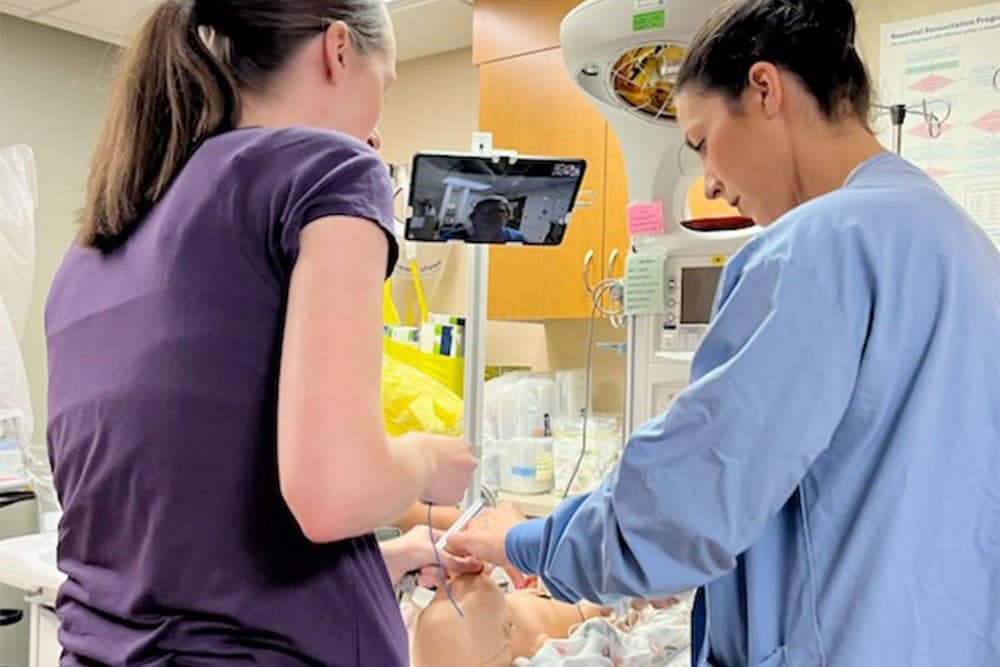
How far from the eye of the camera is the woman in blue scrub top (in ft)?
2.79

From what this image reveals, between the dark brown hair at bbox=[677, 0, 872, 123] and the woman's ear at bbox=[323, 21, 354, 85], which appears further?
the dark brown hair at bbox=[677, 0, 872, 123]

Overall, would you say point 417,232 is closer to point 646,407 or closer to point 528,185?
point 528,185

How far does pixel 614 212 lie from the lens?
8.94 feet

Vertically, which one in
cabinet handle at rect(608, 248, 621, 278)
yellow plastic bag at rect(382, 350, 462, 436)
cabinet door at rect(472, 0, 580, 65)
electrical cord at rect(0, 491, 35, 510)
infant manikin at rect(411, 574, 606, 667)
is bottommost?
electrical cord at rect(0, 491, 35, 510)

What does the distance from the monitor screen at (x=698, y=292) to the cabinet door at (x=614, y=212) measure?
972 mm

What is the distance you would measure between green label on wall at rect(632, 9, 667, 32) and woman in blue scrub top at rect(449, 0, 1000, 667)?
64 centimetres

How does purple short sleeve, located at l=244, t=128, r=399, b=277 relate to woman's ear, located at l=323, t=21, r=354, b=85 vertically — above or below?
below

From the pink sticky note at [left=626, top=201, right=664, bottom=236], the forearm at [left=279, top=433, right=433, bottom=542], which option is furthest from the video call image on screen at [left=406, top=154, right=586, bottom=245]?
the forearm at [left=279, top=433, right=433, bottom=542]

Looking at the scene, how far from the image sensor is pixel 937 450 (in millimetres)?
861

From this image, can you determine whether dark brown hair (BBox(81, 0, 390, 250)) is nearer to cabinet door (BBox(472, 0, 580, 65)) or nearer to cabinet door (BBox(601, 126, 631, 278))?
cabinet door (BBox(601, 126, 631, 278))

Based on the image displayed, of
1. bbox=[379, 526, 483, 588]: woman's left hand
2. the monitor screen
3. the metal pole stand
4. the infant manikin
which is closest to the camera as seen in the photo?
bbox=[379, 526, 483, 588]: woman's left hand

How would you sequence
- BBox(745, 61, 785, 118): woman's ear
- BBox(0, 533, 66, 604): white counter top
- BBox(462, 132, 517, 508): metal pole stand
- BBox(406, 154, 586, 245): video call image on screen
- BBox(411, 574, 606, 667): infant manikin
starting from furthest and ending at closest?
BBox(0, 533, 66, 604): white counter top, BBox(462, 132, 517, 508): metal pole stand, BBox(406, 154, 586, 245): video call image on screen, BBox(411, 574, 606, 667): infant manikin, BBox(745, 61, 785, 118): woman's ear

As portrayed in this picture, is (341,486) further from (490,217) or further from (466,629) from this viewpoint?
(490,217)

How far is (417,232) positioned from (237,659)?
1.05 meters
